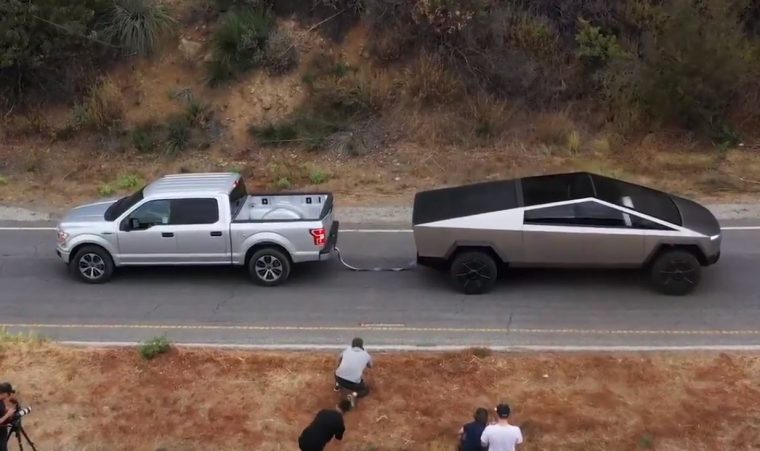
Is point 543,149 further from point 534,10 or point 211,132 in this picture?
point 211,132

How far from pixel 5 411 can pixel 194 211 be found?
5.49 m

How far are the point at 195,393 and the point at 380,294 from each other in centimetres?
374

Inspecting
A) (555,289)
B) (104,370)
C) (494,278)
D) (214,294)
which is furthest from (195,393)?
(555,289)

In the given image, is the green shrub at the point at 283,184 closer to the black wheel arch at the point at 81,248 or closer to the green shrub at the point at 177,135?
the green shrub at the point at 177,135

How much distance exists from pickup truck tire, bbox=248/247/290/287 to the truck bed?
0.52m

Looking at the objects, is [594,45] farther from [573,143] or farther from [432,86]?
[432,86]


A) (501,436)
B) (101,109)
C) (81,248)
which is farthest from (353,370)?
(101,109)

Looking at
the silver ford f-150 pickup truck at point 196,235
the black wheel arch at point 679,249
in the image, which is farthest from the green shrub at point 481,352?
the silver ford f-150 pickup truck at point 196,235

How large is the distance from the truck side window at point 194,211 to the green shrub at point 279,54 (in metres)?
9.22

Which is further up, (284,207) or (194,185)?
(194,185)

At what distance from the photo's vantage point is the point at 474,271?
13664mm

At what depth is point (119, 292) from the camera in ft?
Result: 47.3

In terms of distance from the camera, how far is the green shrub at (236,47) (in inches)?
899

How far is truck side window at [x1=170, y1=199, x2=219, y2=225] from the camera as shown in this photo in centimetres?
1432
